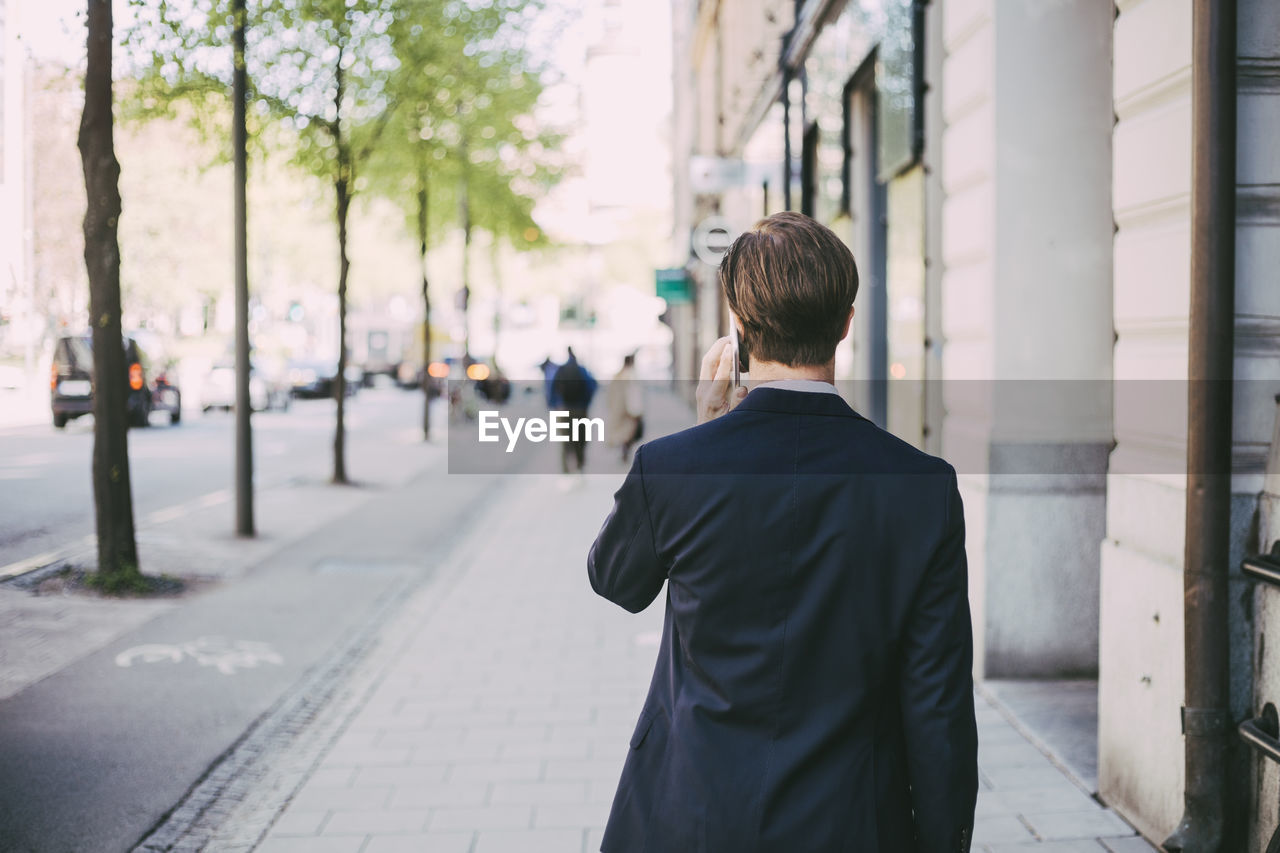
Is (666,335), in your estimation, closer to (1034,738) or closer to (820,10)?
(820,10)

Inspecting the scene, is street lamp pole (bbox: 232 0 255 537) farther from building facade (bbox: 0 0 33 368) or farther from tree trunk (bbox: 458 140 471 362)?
tree trunk (bbox: 458 140 471 362)

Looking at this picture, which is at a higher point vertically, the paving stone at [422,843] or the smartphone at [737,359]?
the smartphone at [737,359]

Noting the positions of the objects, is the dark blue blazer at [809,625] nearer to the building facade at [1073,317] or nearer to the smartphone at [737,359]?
the smartphone at [737,359]

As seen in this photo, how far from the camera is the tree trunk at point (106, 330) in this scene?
8.62 meters

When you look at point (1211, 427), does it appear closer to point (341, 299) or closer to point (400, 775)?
point (400, 775)

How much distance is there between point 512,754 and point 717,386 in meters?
3.44

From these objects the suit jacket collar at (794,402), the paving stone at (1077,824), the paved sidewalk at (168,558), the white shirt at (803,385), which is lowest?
the paving stone at (1077,824)

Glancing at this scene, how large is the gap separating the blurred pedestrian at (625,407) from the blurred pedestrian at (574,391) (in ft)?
1.33

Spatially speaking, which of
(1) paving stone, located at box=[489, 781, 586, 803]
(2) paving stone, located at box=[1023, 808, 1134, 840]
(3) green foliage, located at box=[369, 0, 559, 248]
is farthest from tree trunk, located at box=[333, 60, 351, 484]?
(2) paving stone, located at box=[1023, 808, 1134, 840]

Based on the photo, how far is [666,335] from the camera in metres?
70.2

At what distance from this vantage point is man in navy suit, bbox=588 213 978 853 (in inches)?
75.9

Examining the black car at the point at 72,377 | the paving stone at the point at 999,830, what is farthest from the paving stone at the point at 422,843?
the black car at the point at 72,377

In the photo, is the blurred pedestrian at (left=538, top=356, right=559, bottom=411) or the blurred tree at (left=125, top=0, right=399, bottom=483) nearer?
the blurred tree at (left=125, top=0, right=399, bottom=483)

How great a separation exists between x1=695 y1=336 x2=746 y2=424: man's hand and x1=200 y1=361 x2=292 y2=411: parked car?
3017cm
